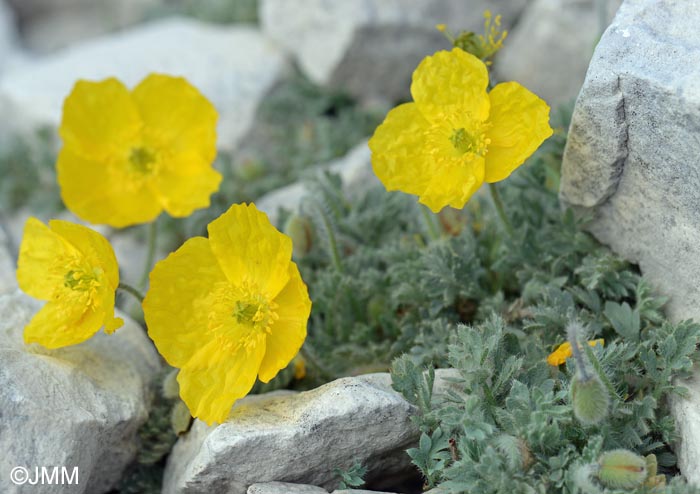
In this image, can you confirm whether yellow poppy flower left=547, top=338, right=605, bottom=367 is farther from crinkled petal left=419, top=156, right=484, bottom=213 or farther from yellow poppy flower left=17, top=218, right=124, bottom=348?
yellow poppy flower left=17, top=218, right=124, bottom=348

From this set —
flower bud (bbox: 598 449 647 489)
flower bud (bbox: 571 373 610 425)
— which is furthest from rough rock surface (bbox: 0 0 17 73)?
flower bud (bbox: 598 449 647 489)

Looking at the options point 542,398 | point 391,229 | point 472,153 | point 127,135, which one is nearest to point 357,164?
point 391,229

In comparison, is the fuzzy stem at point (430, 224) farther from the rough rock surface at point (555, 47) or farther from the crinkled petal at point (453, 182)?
the rough rock surface at point (555, 47)

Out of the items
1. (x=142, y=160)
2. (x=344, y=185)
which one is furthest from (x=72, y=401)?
(x=344, y=185)

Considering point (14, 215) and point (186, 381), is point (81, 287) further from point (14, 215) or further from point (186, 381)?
point (14, 215)

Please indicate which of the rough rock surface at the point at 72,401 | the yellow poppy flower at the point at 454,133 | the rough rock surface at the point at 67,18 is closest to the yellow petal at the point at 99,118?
the rough rock surface at the point at 72,401

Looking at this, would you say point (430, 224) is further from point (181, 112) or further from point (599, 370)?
point (181, 112)

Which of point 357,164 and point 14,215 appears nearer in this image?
point 357,164
